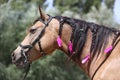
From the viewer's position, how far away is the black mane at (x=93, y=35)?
5.25 meters

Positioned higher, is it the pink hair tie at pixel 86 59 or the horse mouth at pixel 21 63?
the pink hair tie at pixel 86 59

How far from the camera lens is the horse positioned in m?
5.07

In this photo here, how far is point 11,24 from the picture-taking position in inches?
731

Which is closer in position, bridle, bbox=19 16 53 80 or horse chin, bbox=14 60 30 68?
bridle, bbox=19 16 53 80

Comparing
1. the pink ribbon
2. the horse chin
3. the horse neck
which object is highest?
the horse neck

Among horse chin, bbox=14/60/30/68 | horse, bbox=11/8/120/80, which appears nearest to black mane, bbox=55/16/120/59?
horse, bbox=11/8/120/80

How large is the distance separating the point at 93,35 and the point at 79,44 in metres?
0.21

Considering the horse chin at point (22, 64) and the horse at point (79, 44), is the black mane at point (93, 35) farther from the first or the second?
the horse chin at point (22, 64)

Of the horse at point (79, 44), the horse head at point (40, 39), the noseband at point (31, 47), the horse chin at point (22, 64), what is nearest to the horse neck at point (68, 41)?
the horse at point (79, 44)

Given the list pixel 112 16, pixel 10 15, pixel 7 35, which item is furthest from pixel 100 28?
pixel 112 16

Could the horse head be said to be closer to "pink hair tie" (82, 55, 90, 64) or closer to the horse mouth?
the horse mouth

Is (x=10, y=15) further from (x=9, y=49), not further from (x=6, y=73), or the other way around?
(x=6, y=73)

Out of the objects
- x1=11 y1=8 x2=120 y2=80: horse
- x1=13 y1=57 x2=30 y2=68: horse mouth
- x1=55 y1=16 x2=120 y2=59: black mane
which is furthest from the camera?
x1=13 y1=57 x2=30 y2=68: horse mouth

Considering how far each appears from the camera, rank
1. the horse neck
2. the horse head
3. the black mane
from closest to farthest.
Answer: the black mane < the horse neck < the horse head
